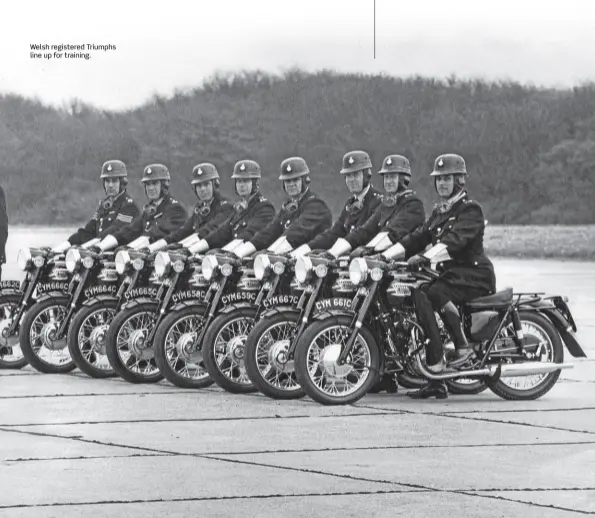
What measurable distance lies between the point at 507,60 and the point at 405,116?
3.69 meters

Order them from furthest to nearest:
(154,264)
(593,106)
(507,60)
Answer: (593,106) → (507,60) → (154,264)

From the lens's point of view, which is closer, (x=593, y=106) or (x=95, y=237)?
(x=95, y=237)

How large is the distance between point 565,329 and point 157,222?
14.9ft

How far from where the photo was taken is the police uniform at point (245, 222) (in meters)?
13.4

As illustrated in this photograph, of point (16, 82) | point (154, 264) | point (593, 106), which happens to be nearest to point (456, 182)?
point (154, 264)

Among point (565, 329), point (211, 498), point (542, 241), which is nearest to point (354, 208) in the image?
point (565, 329)

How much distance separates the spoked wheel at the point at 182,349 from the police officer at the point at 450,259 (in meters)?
1.78

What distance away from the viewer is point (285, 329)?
448 inches

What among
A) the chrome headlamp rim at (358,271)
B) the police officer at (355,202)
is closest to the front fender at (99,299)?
the police officer at (355,202)

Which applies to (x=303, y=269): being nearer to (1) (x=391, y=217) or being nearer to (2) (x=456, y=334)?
(1) (x=391, y=217)

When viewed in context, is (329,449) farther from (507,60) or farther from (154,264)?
(507,60)

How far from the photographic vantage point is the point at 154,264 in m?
13.3

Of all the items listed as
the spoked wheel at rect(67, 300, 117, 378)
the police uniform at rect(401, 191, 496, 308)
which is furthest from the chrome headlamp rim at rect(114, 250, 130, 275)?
the police uniform at rect(401, 191, 496, 308)

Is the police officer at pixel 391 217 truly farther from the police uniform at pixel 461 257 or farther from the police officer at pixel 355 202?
the police uniform at pixel 461 257
